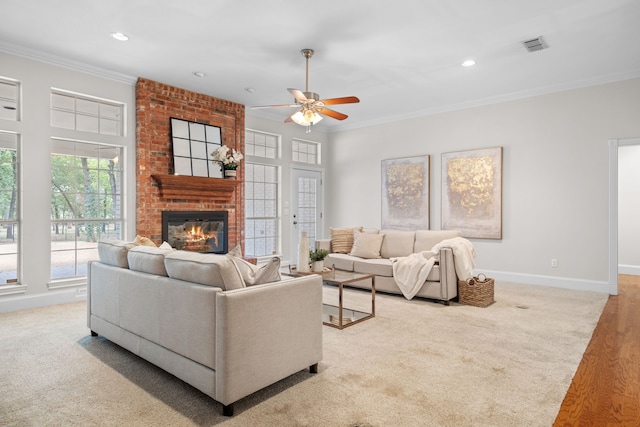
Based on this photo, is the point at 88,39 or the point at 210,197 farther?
the point at 210,197

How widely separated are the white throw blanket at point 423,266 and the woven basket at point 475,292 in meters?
0.10

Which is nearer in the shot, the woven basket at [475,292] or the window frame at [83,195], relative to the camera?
the woven basket at [475,292]

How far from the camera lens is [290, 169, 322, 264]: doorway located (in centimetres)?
755

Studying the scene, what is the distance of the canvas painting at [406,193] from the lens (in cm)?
683

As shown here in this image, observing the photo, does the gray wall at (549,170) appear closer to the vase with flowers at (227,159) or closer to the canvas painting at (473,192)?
the canvas painting at (473,192)

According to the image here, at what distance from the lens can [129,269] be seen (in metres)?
3.01

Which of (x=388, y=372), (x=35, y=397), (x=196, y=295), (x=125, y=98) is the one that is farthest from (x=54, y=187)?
(x=388, y=372)

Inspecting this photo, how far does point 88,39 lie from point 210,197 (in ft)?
8.55

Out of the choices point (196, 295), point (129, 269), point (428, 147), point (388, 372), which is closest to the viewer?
point (196, 295)

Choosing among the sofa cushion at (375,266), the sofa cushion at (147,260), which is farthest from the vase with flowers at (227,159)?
the sofa cushion at (147,260)

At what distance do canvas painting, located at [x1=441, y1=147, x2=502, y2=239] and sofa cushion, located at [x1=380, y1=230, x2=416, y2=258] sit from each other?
3.97ft

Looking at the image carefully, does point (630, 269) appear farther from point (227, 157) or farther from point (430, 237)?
point (227, 157)

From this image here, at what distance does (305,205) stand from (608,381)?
5.89 m

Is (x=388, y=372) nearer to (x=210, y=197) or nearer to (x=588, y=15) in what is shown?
(x=588, y=15)
